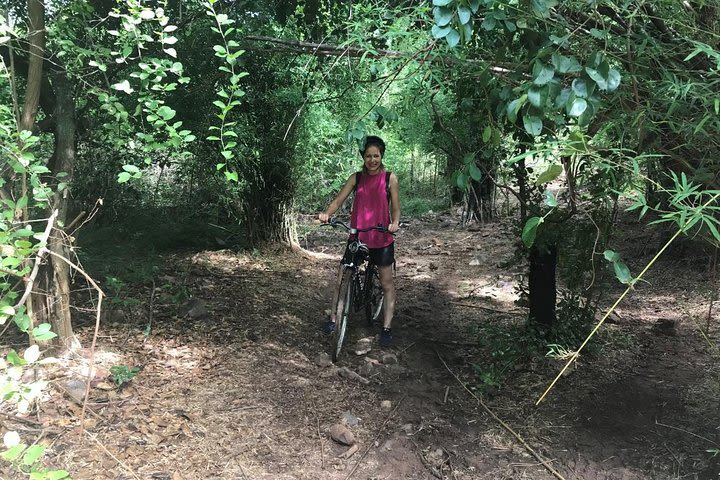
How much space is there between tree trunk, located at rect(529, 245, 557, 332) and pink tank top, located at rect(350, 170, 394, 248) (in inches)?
46.4

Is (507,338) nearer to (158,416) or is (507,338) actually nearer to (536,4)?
(158,416)

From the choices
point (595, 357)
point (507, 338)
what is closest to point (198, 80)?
point (507, 338)

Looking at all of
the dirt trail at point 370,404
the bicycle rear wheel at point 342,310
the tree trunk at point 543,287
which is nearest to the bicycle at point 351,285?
the bicycle rear wheel at point 342,310

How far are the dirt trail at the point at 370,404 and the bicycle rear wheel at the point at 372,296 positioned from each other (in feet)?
0.68

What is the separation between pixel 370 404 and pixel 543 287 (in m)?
1.65

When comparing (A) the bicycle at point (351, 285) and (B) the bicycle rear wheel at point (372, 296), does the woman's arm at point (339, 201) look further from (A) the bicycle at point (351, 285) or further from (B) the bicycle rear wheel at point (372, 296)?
(B) the bicycle rear wheel at point (372, 296)

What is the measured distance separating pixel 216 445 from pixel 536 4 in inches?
104

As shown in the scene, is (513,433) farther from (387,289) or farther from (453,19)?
(453,19)

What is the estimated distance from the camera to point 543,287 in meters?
3.98

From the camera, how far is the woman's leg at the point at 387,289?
4230 millimetres

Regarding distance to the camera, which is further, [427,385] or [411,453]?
[427,385]

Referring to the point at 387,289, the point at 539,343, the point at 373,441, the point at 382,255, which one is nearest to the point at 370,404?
the point at 373,441

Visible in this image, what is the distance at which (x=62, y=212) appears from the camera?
3.38 m

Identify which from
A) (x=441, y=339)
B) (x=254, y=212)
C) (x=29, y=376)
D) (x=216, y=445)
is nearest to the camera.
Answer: (x=216, y=445)
